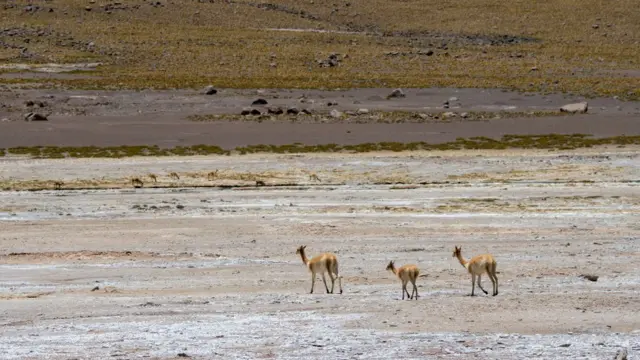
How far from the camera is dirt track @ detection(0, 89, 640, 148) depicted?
42.0 m

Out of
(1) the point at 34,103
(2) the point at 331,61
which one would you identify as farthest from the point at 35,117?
(2) the point at 331,61

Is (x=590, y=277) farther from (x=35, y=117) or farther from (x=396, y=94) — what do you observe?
(x=396, y=94)

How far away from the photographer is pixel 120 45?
79500 millimetres

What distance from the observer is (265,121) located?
4572cm

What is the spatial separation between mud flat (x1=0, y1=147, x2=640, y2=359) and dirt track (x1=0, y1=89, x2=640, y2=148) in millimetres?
7209

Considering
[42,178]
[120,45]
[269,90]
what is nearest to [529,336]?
[42,178]

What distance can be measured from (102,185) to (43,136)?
474 inches

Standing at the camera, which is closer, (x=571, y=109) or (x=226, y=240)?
(x=226, y=240)

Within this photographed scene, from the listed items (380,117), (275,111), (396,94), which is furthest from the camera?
(396,94)

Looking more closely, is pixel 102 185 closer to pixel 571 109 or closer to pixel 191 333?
pixel 191 333

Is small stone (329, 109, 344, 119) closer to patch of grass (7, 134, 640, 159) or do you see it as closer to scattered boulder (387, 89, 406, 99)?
patch of grass (7, 134, 640, 159)

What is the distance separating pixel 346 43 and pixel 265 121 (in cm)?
3913

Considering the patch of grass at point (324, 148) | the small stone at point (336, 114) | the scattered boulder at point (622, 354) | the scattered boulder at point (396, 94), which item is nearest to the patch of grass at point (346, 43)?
the scattered boulder at point (396, 94)

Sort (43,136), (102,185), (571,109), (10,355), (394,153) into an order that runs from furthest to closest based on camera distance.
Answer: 1. (571,109)
2. (43,136)
3. (394,153)
4. (102,185)
5. (10,355)
